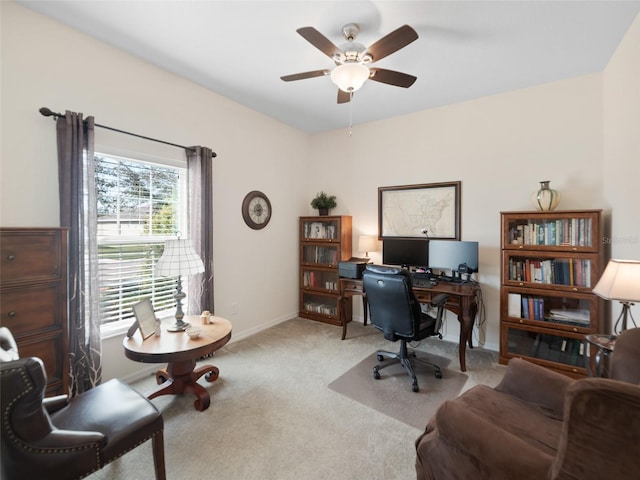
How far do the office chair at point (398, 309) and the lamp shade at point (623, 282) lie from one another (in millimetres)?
1094

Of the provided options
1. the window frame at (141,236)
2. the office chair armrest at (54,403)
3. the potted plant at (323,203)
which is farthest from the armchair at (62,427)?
the potted plant at (323,203)

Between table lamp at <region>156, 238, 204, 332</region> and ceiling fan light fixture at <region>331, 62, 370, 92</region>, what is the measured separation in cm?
168

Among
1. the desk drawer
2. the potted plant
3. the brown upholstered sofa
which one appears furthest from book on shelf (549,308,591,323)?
the potted plant

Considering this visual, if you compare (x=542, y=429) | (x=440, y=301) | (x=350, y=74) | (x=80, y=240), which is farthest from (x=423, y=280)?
(x=80, y=240)

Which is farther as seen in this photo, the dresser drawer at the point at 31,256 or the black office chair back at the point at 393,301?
the black office chair back at the point at 393,301

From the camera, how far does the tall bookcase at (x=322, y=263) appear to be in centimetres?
398

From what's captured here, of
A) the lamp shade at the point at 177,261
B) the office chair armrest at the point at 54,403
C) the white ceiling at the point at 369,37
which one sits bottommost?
the office chair armrest at the point at 54,403

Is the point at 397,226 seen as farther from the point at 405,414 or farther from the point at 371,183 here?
the point at 405,414

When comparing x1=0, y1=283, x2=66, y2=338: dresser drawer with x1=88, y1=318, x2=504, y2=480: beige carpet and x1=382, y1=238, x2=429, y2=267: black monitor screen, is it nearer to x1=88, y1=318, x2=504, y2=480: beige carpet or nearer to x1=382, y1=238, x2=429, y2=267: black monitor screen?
x1=88, y1=318, x2=504, y2=480: beige carpet

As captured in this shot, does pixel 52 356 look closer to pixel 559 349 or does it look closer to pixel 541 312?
pixel 541 312

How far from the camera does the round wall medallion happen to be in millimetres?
3546

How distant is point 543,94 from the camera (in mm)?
2881

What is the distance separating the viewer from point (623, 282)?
1586mm

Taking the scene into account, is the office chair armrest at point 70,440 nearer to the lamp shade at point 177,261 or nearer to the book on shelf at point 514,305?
the lamp shade at point 177,261
